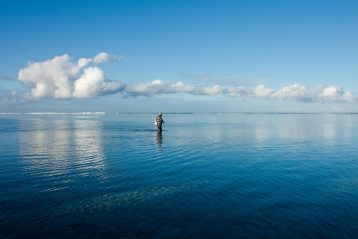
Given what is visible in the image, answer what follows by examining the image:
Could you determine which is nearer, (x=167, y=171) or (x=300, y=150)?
(x=167, y=171)

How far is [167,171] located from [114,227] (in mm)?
12280

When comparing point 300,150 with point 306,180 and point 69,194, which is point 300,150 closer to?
point 306,180

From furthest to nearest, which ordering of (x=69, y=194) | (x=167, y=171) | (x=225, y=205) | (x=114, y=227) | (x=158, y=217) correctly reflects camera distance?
(x=167, y=171)
(x=69, y=194)
(x=225, y=205)
(x=158, y=217)
(x=114, y=227)

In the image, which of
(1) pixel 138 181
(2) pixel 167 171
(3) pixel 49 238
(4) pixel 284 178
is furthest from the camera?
(2) pixel 167 171

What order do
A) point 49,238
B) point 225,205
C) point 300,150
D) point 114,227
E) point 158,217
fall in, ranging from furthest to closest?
point 300,150
point 225,205
point 158,217
point 114,227
point 49,238

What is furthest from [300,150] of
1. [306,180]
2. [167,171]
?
[167,171]

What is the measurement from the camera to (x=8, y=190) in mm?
19875

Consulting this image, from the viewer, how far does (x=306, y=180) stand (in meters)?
23.8

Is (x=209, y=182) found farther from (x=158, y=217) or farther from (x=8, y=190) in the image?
(x=8, y=190)

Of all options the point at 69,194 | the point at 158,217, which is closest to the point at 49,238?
the point at 158,217

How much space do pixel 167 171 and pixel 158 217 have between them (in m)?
10.8

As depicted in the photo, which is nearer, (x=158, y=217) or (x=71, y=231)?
(x=71, y=231)

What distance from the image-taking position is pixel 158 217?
1545 centimetres

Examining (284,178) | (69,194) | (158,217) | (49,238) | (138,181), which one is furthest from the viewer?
(284,178)
